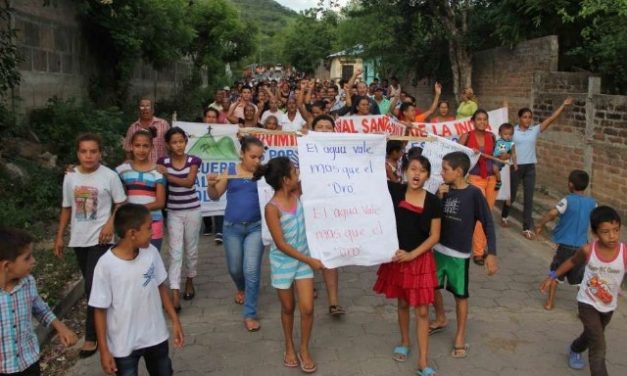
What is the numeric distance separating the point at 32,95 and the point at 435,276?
870cm

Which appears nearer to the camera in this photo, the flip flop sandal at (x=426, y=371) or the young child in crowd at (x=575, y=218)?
the flip flop sandal at (x=426, y=371)

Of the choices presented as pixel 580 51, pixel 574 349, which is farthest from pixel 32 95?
pixel 580 51

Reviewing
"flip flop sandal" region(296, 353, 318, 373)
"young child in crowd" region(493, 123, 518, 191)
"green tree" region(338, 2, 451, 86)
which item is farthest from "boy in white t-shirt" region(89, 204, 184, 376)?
"green tree" region(338, 2, 451, 86)

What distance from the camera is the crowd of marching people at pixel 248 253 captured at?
317cm

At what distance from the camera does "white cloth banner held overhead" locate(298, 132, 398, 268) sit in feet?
13.8

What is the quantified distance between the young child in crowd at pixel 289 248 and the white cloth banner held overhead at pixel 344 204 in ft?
0.29

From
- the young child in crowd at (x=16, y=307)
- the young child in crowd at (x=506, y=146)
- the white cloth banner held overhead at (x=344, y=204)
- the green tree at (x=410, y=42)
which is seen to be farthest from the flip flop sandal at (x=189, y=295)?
the green tree at (x=410, y=42)

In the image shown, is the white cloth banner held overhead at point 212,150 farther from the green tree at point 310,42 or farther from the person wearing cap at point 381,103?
the green tree at point 310,42

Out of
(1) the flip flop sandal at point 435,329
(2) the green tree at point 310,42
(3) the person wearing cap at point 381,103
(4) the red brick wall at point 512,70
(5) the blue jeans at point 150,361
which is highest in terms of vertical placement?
(2) the green tree at point 310,42

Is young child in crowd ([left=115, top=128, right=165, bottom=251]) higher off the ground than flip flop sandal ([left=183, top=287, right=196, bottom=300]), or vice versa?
young child in crowd ([left=115, top=128, right=165, bottom=251])

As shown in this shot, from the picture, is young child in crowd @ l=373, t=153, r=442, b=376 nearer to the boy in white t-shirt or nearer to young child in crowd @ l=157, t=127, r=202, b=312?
the boy in white t-shirt

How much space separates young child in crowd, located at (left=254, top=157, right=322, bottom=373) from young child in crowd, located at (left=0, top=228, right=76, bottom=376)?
1.51m

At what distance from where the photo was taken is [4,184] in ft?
25.8

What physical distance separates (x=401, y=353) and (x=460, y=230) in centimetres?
101
